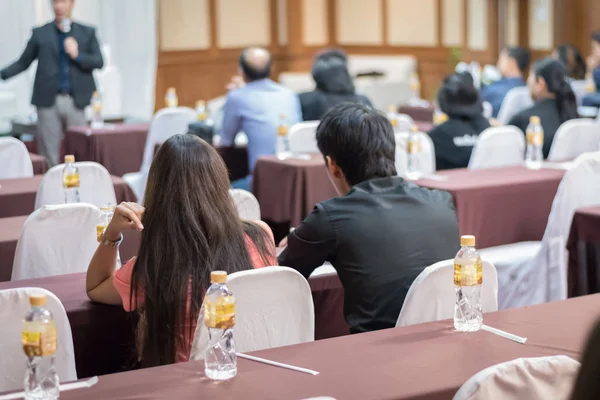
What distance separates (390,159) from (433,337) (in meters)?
0.80

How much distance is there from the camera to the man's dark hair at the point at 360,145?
Answer: 10.2ft

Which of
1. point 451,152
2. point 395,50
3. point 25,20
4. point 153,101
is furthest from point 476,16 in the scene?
point 451,152

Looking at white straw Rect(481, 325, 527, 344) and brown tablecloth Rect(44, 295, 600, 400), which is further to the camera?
white straw Rect(481, 325, 527, 344)

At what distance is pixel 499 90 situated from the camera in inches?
364

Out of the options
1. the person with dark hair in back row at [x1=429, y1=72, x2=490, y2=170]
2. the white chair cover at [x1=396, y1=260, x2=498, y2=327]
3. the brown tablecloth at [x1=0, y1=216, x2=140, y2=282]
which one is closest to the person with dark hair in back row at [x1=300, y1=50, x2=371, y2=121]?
the person with dark hair in back row at [x1=429, y1=72, x2=490, y2=170]

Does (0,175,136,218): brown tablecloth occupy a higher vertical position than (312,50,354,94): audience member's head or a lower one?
lower

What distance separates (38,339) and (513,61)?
25.8 feet

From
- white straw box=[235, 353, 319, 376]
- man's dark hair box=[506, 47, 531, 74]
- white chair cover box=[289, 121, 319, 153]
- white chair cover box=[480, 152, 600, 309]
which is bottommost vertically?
white chair cover box=[480, 152, 600, 309]

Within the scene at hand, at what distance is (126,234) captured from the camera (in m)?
4.12

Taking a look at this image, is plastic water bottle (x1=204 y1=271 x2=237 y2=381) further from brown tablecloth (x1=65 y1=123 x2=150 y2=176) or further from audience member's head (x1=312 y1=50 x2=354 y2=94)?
brown tablecloth (x1=65 y1=123 x2=150 y2=176)

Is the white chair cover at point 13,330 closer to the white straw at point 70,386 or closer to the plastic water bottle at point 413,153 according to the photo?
the white straw at point 70,386

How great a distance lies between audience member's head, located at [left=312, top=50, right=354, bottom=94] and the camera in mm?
7059

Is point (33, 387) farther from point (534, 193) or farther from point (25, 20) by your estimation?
point (25, 20)

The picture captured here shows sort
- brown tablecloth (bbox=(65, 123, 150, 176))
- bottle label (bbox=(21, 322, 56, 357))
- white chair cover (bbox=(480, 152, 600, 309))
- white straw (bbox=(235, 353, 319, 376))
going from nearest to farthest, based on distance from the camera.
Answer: bottle label (bbox=(21, 322, 56, 357)), white straw (bbox=(235, 353, 319, 376)), white chair cover (bbox=(480, 152, 600, 309)), brown tablecloth (bbox=(65, 123, 150, 176))
